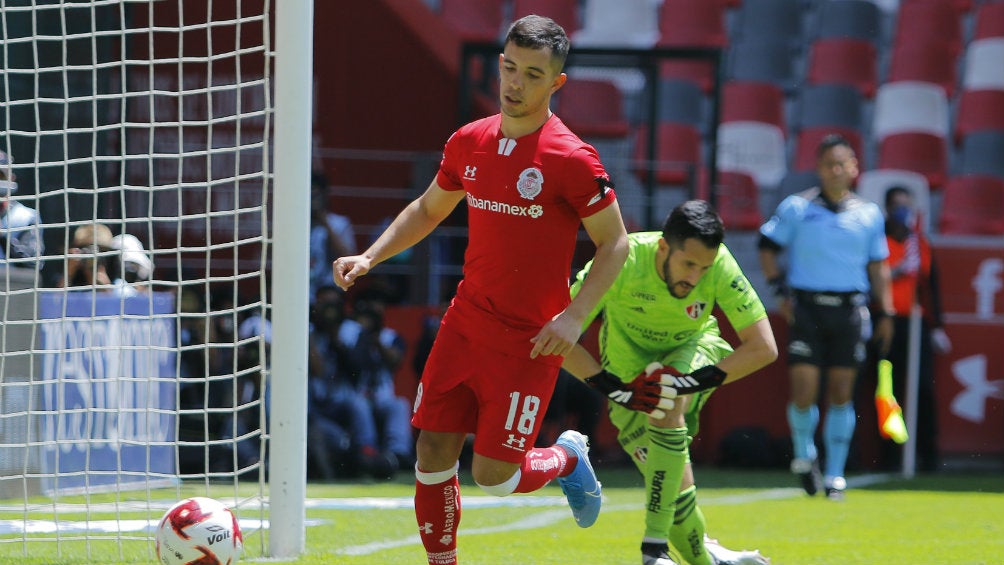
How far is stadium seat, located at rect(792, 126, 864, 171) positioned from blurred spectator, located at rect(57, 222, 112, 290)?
369 inches

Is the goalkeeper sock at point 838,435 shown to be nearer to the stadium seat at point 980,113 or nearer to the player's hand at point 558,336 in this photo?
the player's hand at point 558,336

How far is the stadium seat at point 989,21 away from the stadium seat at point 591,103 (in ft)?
16.9

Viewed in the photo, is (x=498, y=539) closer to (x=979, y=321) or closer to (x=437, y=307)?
(x=437, y=307)

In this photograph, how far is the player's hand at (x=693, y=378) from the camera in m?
5.63

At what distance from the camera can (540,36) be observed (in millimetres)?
4785

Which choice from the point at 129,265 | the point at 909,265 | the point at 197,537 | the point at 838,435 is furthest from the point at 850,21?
the point at 197,537

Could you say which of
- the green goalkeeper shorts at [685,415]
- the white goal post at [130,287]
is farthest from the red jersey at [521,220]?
the white goal post at [130,287]

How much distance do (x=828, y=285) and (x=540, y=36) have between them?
18.4 feet

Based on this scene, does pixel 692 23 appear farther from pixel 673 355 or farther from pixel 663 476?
pixel 663 476

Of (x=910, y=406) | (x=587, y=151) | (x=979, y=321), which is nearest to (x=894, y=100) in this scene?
(x=979, y=321)

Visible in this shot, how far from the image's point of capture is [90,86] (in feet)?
26.8

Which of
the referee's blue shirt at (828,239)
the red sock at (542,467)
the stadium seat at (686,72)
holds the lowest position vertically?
the red sock at (542,467)

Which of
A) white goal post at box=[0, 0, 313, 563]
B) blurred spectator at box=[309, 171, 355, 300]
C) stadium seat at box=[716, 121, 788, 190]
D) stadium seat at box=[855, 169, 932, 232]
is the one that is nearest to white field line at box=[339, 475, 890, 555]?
white goal post at box=[0, 0, 313, 563]

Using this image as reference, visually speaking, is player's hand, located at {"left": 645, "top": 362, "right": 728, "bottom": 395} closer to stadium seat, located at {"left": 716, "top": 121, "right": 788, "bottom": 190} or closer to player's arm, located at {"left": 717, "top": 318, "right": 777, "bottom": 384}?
player's arm, located at {"left": 717, "top": 318, "right": 777, "bottom": 384}
